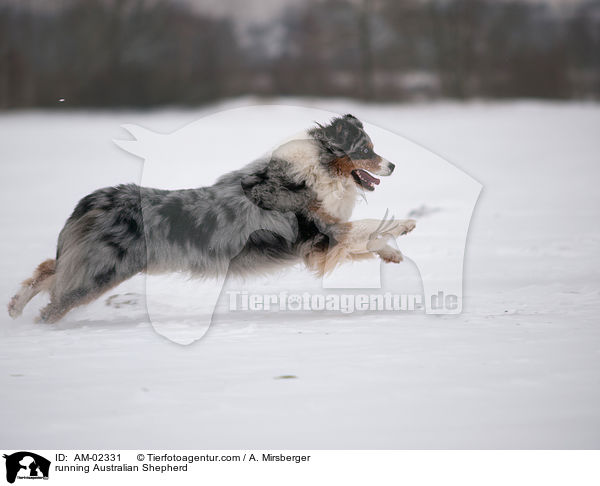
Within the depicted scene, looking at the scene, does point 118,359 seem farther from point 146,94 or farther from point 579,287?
point 146,94

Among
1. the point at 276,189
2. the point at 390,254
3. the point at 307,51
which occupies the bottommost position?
the point at 390,254

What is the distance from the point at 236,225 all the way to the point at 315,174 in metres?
0.61

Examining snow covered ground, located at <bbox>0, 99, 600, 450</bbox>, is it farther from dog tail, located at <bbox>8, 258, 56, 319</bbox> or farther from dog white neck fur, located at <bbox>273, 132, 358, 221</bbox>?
dog white neck fur, located at <bbox>273, 132, 358, 221</bbox>

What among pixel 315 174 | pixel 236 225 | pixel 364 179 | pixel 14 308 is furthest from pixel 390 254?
pixel 14 308

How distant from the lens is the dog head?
159 inches

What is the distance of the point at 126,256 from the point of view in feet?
12.9

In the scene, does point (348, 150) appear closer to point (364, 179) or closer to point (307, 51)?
point (364, 179)
